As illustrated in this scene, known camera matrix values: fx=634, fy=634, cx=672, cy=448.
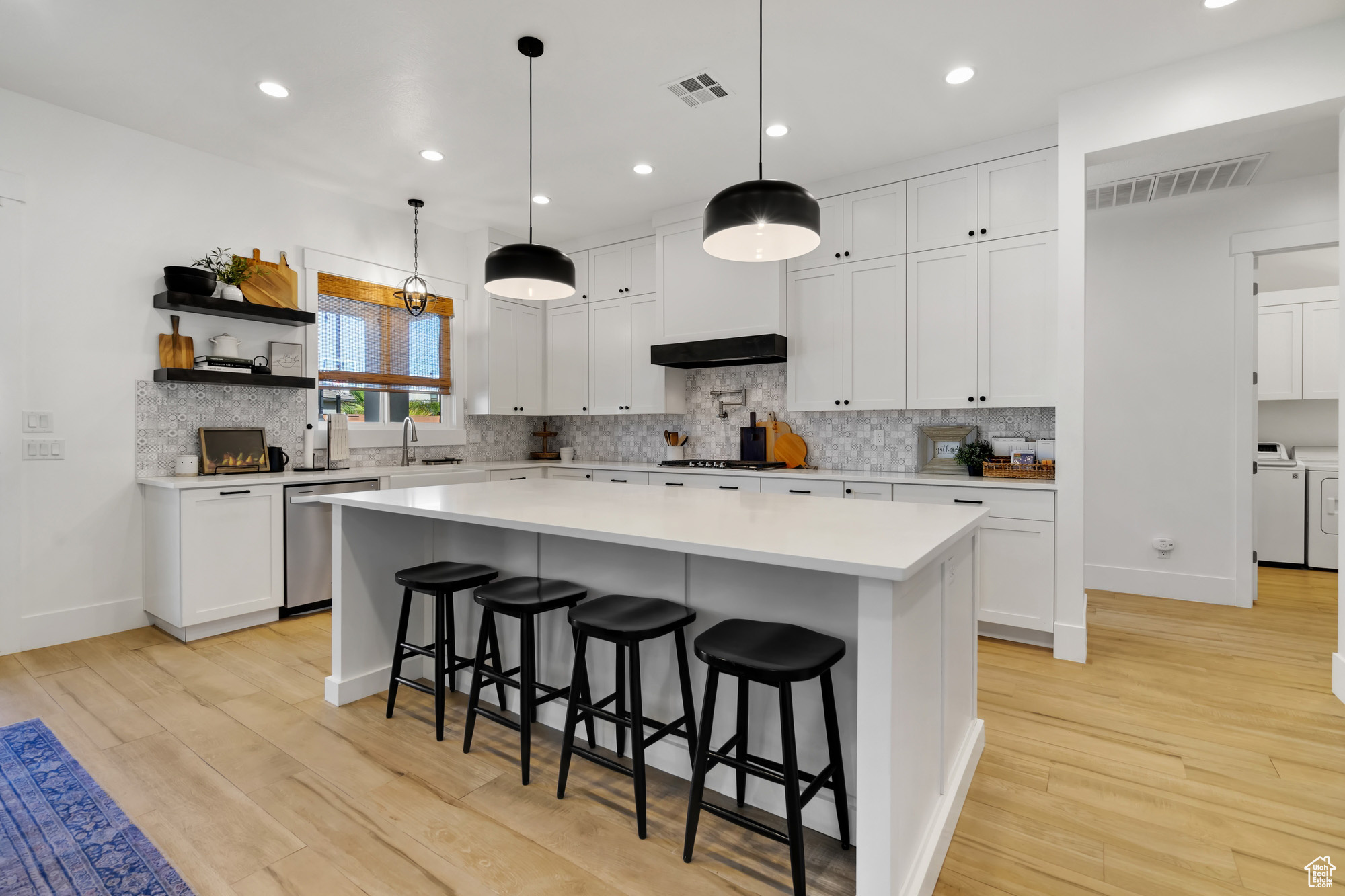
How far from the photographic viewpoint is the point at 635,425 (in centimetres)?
575

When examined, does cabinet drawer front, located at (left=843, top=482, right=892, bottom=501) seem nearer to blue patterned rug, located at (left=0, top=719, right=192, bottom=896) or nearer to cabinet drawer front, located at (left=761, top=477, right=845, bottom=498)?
cabinet drawer front, located at (left=761, top=477, right=845, bottom=498)

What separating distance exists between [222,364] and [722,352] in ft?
10.4

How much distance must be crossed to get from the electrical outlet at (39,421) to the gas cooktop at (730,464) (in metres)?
3.60

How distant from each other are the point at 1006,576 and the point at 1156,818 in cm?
163

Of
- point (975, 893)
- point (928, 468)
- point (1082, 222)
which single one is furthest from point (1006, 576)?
point (975, 893)

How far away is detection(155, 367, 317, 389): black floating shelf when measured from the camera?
362 cm

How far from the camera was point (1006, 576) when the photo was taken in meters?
3.42

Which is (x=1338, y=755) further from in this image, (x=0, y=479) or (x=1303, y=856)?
(x=0, y=479)

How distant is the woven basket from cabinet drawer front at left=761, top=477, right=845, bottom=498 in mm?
845

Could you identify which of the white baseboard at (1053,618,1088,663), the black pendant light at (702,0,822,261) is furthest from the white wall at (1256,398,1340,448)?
the black pendant light at (702,0,822,261)

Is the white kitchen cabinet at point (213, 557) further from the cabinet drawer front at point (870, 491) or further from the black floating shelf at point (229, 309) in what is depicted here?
the cabinet drawer front at point (870, 491)

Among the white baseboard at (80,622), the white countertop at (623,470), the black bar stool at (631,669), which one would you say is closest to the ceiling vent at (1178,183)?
the white countertop at (623,470)

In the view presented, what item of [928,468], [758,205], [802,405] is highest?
[758,205]

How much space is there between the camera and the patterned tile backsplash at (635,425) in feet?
12.5
